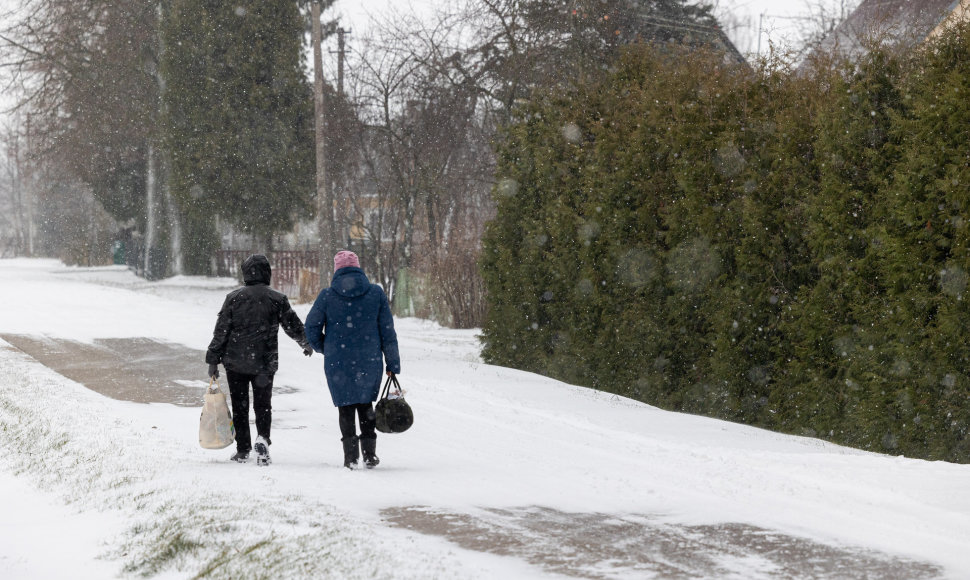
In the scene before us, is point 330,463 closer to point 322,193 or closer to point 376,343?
point 376,343

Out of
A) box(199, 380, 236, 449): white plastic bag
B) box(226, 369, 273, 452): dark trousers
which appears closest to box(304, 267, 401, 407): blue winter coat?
box(226, 369, 273, 452): dark trousers

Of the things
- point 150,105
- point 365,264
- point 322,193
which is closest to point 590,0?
point 322,193

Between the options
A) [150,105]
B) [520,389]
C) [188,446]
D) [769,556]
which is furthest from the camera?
[150,105]

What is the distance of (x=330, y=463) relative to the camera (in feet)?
27.0

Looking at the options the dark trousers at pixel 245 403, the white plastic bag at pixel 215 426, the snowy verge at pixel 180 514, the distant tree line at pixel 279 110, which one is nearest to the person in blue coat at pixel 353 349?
the dark trousers at pixel 245 403

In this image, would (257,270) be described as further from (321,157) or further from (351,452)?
(321,157)

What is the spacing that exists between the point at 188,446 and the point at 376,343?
81.0 inches

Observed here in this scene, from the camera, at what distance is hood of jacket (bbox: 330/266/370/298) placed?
7980 millimetres

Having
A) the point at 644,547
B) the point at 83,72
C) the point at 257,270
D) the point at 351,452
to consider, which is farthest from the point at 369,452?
the point at 83,72

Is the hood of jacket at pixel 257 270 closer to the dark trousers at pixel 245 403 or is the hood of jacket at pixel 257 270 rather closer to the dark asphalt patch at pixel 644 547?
the dark trousers at pixel 245 403

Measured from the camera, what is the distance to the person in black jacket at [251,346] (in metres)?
8.03

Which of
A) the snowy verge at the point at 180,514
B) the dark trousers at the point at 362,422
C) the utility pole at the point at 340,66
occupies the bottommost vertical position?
the snowy verge at the point at 180,514

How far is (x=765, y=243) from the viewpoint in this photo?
10195 mm

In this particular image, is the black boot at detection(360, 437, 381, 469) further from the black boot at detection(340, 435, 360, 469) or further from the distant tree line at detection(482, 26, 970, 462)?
the distant tree line at detection(482, 26, 970, 462)
